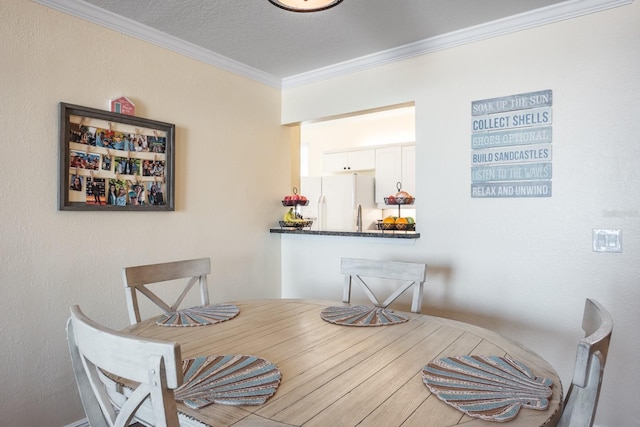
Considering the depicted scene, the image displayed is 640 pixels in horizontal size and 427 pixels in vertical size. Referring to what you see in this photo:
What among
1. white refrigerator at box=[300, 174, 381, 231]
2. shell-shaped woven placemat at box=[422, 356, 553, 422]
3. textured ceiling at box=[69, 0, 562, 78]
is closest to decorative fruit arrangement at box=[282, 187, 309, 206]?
textured ceiling at box=[69, 0, 562, 78]

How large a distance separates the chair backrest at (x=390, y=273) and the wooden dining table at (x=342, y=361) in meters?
0.22

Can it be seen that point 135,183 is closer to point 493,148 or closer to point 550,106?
point 493,148

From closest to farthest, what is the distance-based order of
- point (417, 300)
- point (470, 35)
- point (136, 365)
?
point (136, 365) < point (417, 300) < point (470, 35)

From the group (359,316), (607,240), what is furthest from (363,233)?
(607,240)

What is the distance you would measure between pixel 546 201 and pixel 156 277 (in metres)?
2.13

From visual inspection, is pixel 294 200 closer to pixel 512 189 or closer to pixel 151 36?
pixel 151 36

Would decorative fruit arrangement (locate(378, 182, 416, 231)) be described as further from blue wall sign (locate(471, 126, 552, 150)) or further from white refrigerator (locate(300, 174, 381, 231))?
white refrigerator (locate(300, 174, 381, 231))

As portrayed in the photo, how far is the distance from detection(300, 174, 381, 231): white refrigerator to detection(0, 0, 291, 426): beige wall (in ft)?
6.84

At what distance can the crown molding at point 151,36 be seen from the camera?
6.76ft

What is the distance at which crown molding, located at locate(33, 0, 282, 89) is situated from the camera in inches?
81.2

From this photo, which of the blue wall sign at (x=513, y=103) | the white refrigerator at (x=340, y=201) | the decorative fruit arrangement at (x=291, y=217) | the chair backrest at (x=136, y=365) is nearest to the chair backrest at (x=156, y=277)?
the chair backrest at (x=136, y=365)

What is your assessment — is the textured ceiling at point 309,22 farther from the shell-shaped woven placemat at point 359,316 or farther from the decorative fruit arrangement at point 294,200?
the shell-shaped woven placemat at point 359,316

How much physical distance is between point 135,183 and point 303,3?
1519 mm

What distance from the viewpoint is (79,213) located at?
2.11 meters
